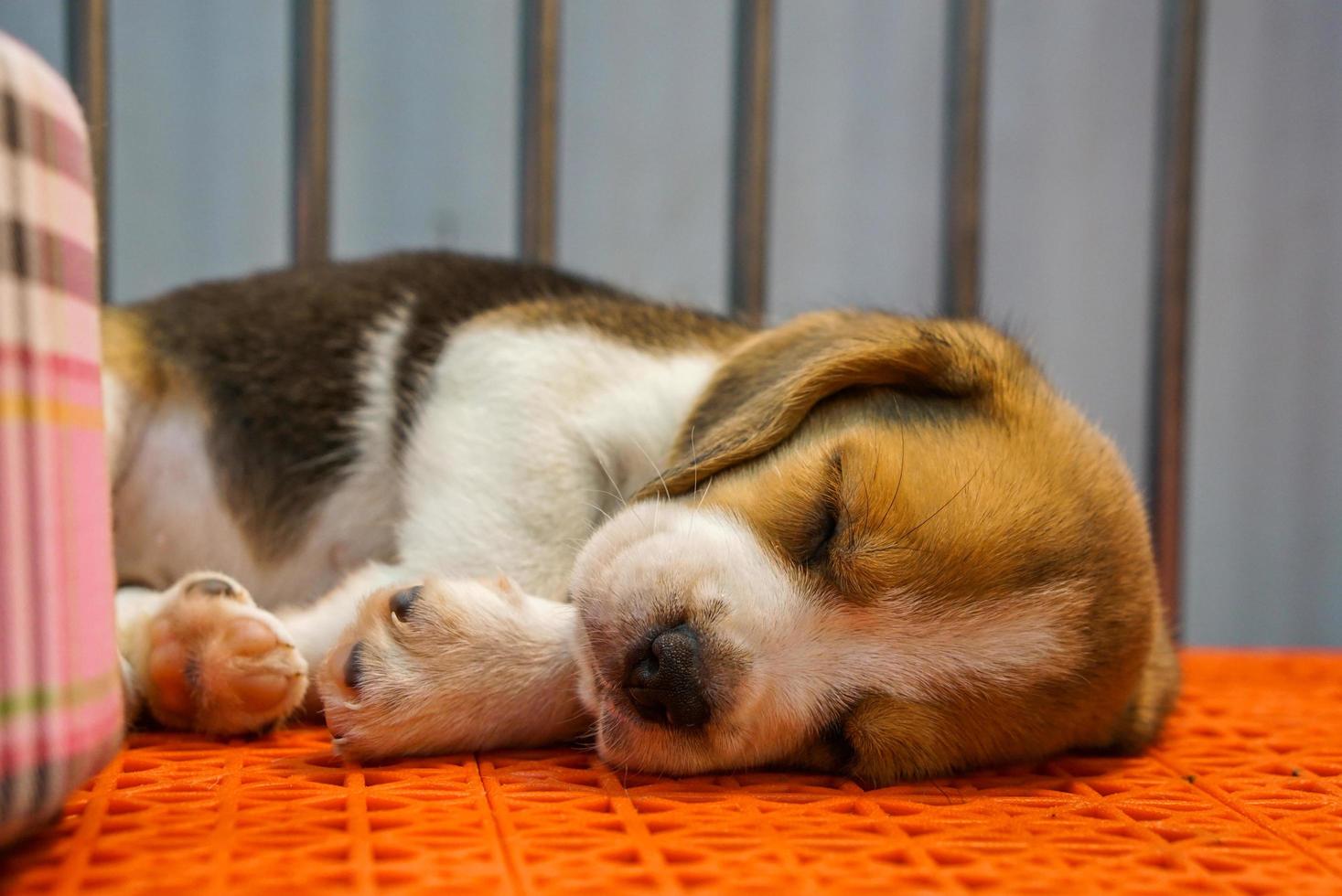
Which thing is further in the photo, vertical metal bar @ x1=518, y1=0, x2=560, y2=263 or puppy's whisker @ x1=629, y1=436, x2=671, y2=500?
vertical metal bar @ x1=518, y1=0, x2=560, y2=263

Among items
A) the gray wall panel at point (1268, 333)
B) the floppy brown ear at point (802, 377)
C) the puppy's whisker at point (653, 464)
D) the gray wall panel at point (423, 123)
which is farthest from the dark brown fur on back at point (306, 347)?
the gray wall panel at point (1268, 333)

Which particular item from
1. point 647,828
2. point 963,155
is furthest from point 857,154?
point 647,828

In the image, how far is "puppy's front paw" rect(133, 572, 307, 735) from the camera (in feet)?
5.64

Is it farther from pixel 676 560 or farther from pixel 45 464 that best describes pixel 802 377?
pixel 45 464

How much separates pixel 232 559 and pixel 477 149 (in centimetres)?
165

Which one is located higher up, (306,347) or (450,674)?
(306,347)

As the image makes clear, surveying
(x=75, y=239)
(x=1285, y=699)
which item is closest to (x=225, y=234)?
(x=75, y=239)

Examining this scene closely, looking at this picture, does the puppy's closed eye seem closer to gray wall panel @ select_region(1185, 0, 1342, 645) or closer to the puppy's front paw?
the puppy's front paw

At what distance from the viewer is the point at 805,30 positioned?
377 centimetres

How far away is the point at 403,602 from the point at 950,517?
772mm

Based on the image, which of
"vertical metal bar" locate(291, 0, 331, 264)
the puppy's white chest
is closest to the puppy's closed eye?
the puppy's white chest

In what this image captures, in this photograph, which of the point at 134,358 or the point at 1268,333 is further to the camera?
the point at 1268,333

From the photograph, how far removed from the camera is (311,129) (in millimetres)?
3020

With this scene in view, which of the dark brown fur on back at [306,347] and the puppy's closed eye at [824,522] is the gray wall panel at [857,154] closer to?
the dark brown fur on back at [306,347]
